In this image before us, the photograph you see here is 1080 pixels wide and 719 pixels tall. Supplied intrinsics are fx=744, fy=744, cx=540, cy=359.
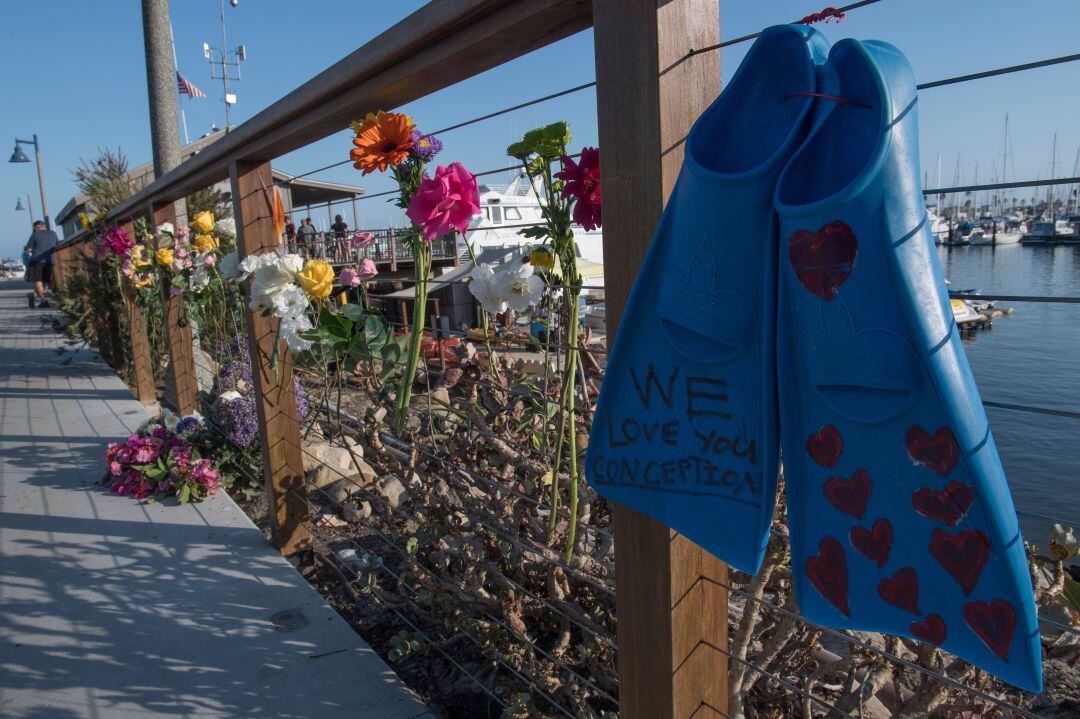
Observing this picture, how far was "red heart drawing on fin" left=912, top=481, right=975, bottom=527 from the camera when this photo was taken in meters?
0.66

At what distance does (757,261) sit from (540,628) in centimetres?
134

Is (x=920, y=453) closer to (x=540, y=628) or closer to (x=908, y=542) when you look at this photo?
(x=908, y=542)

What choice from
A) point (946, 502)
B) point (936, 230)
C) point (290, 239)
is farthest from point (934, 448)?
point (290, 239)

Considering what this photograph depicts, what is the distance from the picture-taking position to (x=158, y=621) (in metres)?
2.19

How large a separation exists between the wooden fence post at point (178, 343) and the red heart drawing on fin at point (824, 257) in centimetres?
402

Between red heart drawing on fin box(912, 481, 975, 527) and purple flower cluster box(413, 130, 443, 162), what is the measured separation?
117 centimetres

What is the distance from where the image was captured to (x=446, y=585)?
1.76 m

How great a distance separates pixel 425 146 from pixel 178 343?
10.8 ft

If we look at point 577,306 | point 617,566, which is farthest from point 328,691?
point 577,306

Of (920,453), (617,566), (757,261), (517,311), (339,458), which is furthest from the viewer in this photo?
(339,458)

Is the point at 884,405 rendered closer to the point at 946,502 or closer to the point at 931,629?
the point at 946,502

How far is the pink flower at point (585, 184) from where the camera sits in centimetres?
119

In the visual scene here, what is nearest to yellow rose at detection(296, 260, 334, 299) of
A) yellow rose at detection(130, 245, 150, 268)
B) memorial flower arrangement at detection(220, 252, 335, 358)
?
memorial flower arrangement at detection(220, 252, 335, 358)

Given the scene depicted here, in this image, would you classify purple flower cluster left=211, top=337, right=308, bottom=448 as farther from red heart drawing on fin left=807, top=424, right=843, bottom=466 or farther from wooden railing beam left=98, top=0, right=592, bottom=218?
red heart drawing on fin left=807, top=424, right=843, bottom=466
